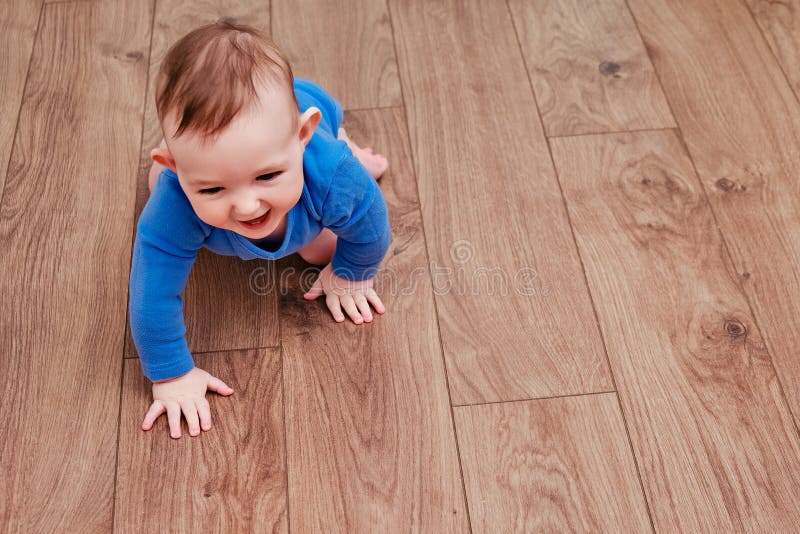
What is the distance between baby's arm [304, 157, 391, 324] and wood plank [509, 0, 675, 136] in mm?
422

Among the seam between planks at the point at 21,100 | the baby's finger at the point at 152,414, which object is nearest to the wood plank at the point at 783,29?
the baby's finger at the point at 152,414

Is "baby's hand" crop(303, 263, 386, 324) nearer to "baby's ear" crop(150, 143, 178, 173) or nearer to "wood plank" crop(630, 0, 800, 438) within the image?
"baby's ear" crop(150, 143, 178, 173)

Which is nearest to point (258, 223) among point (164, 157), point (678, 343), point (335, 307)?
point (164, 157)

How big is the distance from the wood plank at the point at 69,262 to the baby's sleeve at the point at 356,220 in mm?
316

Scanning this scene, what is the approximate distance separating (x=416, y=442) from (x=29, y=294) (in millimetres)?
566

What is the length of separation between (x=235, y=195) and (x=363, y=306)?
320mm

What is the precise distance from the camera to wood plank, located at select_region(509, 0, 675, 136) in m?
1.38

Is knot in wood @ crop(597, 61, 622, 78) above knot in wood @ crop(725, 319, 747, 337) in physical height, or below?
above

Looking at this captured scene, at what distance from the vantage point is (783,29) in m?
1.50

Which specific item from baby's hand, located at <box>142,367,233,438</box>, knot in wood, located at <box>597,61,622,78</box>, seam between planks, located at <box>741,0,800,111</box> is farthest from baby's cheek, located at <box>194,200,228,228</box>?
seam between planks, located at <box>741,0,800,111</box>

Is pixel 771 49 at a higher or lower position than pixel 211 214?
lower

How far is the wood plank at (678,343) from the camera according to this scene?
1009 millimetres

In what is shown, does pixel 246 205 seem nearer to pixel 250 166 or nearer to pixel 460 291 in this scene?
pixel 250 166

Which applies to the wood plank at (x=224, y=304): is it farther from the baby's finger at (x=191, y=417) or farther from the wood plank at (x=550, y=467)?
the wood plank at (x=550, y=467)
